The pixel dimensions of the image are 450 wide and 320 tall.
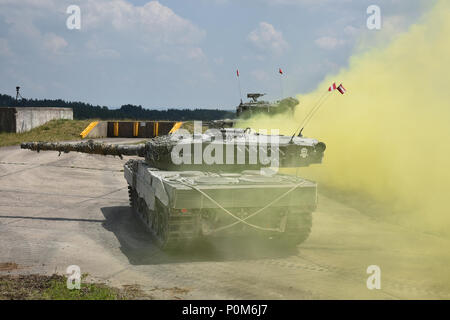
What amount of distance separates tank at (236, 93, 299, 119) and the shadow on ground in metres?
9.43

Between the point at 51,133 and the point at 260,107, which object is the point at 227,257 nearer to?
the point at 260,107

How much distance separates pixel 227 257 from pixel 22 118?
26143 mm

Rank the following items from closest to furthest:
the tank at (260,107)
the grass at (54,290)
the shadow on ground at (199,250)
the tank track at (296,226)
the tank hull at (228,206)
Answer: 1. the grass at (54,290)
2. the tank hull at (228,206)
3. the shadow on ground at (199,250)
4. the tank track at (296,226)
5. the tank at (260,107)

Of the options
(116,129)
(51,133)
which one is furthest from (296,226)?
(116,129)

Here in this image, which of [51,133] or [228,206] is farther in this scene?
[51,133]

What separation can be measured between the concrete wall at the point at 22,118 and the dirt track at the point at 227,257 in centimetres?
1817

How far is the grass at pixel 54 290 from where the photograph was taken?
273 inches

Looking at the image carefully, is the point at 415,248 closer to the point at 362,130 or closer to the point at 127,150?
the point at 127,150

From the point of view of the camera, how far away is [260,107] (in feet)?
65.3

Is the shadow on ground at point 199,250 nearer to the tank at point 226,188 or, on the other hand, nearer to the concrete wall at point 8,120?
the tank at point 226,188

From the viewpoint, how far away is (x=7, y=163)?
2161 cm

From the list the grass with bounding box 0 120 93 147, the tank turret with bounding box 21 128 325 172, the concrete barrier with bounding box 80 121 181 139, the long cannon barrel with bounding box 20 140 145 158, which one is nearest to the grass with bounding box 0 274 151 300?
the tank turret with bounding box 21 128 325 172

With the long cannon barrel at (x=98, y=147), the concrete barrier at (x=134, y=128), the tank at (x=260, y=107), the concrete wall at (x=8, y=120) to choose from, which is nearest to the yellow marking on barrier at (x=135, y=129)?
the concrete barrier at (x=134, y=128)
